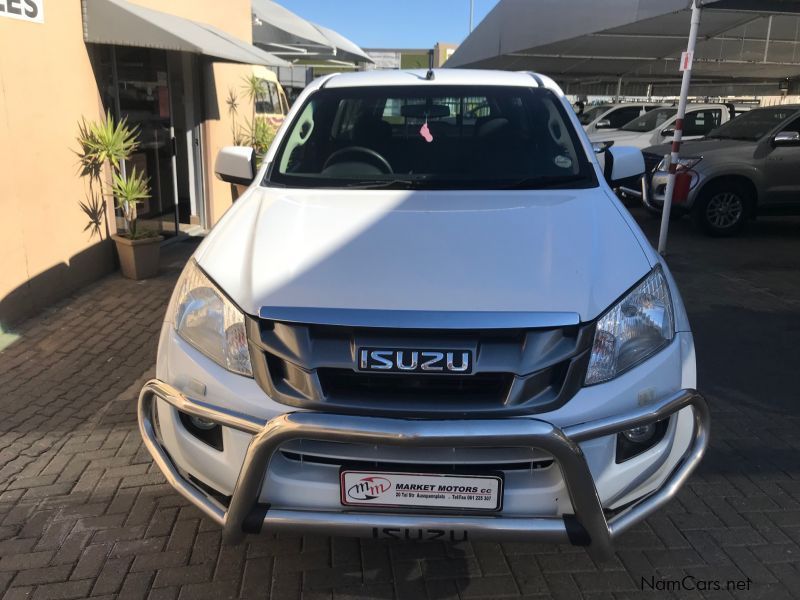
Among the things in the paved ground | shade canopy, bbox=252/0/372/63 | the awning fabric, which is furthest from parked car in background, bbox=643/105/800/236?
shade canopy, bbox=252/0/372/63

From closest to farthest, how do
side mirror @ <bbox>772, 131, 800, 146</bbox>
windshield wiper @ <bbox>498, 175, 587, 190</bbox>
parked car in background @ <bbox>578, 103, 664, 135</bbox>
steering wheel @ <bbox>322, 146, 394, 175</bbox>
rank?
windshield wiper @ <bbox>498, 175, 587, 190</bbox>, steering wheel @ <bbox>322, 146, 394, 175</bbox>, side mirror @ <bbox>772, 131, 800, 146</bbox>, parked car in background @ <bbox>578, 103, 664, 135</bbox>

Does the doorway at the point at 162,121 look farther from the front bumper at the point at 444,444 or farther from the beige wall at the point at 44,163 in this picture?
the front bumper at the point at 444,444

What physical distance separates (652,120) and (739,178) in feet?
17.0

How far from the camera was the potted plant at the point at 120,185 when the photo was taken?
5.96 meters

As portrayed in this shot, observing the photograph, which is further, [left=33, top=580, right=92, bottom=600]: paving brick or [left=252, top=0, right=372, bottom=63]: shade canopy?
[left=252, top=0, right=372, bottom=63]: shade canopy

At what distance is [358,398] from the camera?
196 centimetres

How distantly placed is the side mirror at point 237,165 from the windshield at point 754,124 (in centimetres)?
804

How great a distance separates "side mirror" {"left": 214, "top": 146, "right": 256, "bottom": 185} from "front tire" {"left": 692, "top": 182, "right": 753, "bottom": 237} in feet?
24.2

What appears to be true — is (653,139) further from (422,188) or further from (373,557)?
(373,557)

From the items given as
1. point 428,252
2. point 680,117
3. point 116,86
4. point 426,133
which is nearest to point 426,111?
point 426,133

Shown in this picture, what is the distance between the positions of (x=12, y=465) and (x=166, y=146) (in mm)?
5440

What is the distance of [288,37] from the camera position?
53.1ft

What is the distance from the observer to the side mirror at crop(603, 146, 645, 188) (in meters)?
3.51

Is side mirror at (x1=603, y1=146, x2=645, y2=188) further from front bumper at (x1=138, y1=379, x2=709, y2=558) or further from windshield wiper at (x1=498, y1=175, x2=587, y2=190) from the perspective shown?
front bumper at (x1=138, y1=379, x2=709, y2=558)
